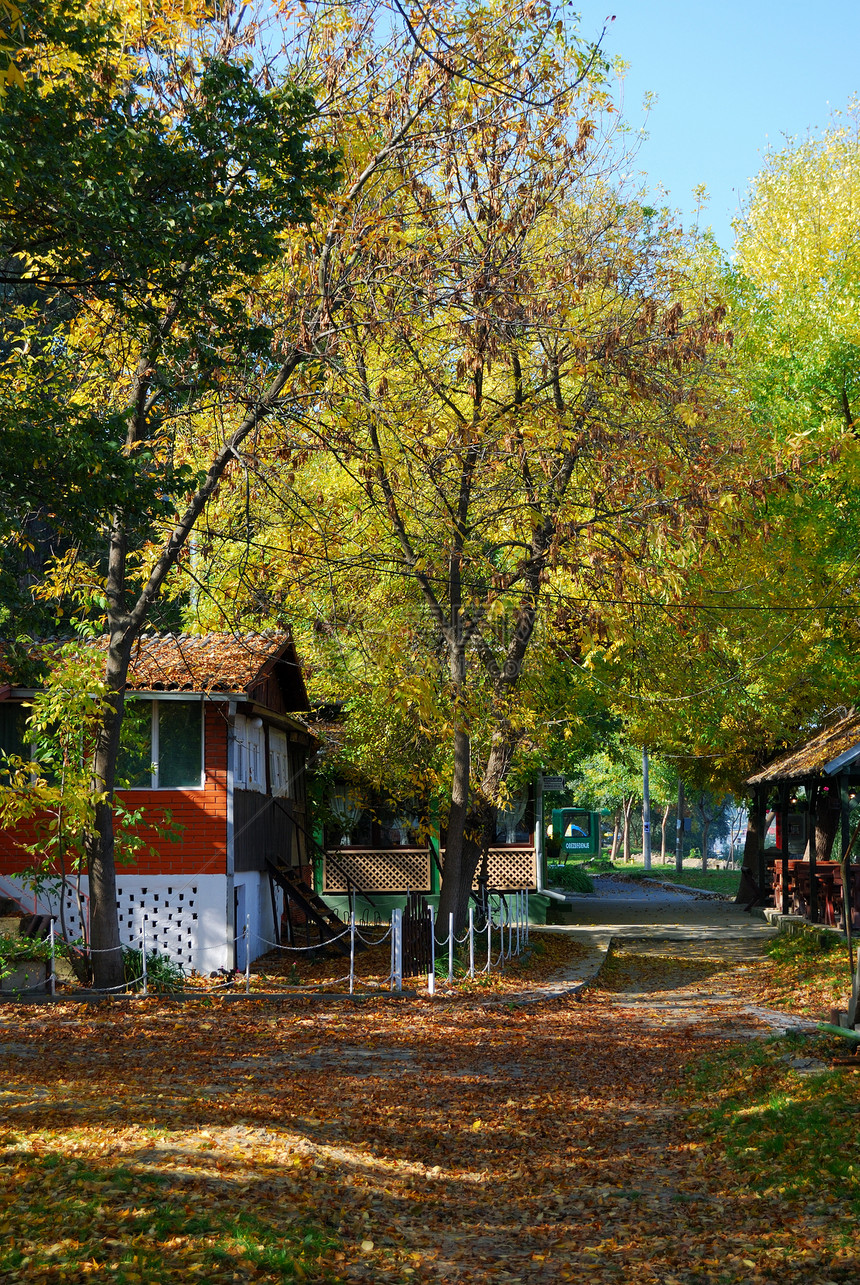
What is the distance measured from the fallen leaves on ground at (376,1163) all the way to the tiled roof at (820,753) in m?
7.04

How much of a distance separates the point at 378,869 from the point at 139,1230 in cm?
2006

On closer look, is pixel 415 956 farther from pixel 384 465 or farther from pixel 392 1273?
pixel 392 1273

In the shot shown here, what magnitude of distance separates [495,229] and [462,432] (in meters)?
2.70

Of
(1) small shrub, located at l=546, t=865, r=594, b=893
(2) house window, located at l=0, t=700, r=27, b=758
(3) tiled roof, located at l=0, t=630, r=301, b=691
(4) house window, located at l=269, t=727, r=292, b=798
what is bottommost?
(1) small shrub, located at l=546, t=865, r=594, b=893

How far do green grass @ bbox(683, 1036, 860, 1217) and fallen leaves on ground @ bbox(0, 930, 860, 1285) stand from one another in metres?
0.09

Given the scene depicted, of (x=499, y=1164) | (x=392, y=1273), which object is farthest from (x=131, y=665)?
(x=392, y=1273)

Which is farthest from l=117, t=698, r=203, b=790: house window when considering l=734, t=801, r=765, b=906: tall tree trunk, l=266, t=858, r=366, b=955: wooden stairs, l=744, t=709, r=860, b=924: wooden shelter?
l=734, t=801, r=765, b=906: tall tree trunk

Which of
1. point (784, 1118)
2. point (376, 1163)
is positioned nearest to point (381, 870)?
point (784, 1118)

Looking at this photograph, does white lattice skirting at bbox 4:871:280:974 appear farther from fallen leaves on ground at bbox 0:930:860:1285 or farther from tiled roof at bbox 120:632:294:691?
fallen leaves on ground at bbox 0:930:860:1285

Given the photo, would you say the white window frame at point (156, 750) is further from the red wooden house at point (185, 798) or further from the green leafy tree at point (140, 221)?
the green leafy tree at point (140, 221)

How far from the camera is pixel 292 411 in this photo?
1536 centimetres

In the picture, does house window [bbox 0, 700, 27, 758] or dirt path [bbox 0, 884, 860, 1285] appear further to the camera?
house window [bbox 0, 700, 27, 758]

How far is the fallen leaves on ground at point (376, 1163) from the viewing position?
20.2 ft

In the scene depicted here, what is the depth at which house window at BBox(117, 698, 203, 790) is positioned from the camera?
60.4 ft
